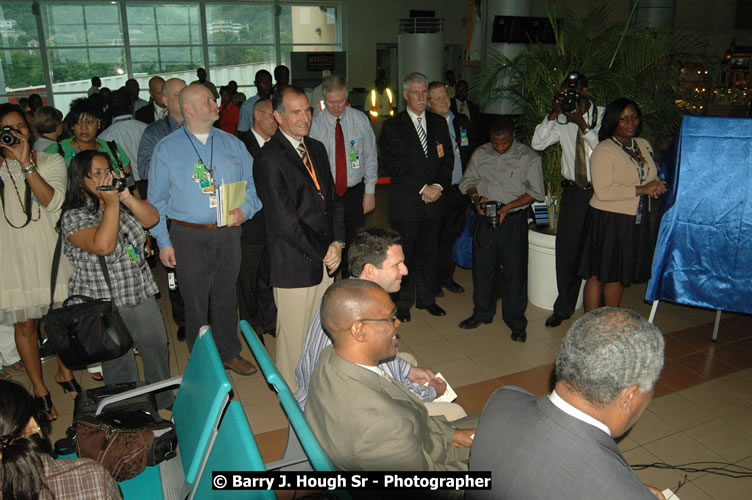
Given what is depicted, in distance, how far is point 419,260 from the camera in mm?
4855

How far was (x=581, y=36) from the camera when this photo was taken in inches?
184

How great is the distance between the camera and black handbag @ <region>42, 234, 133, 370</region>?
2.77 meters

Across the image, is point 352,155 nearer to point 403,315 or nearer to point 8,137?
point 403,315

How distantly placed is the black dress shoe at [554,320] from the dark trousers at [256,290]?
2.28m

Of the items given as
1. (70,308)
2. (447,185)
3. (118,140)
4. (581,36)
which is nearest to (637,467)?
(447,185)

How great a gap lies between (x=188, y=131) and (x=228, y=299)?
3.64 ft

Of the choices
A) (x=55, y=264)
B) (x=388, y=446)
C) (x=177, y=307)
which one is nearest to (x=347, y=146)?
(x=177, y=307)

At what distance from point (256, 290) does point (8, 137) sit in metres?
2.05

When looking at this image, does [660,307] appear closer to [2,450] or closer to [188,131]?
[188,131]

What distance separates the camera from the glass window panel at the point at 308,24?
1554 centimetres

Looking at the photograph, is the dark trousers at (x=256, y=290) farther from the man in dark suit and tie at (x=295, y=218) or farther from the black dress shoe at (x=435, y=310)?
the black dress shoe at (x=435, y=310)

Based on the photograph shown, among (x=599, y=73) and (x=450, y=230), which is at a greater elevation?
(x=599, y=73)

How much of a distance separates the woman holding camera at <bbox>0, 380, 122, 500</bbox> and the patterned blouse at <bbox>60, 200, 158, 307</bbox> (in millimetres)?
1428

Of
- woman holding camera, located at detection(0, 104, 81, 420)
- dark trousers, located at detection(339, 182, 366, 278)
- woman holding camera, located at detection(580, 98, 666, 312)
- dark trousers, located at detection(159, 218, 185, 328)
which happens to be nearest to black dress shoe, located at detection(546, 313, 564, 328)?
woman holding camera, located at detection(580, 98, 666, 312)
